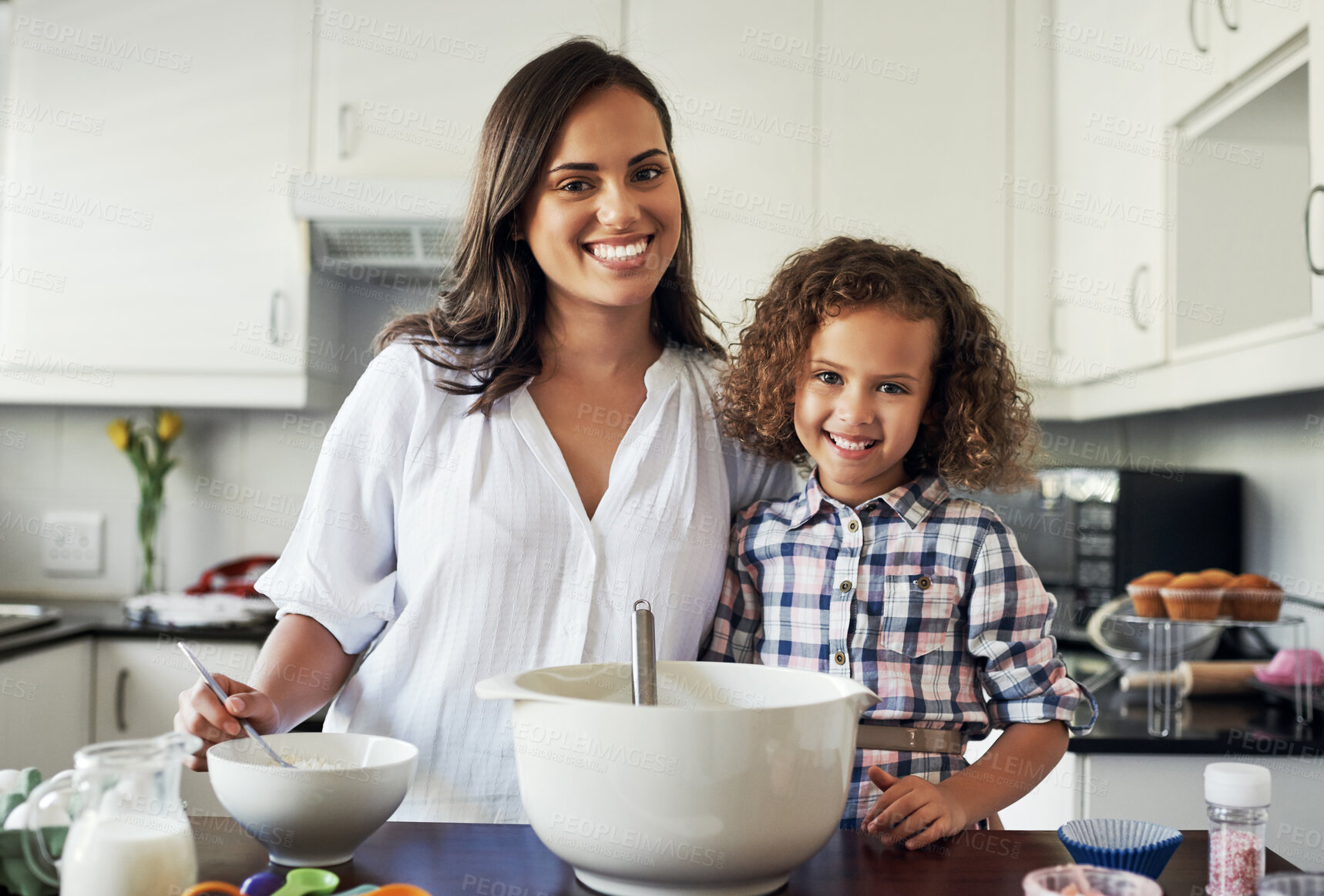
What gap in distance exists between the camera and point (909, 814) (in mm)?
791

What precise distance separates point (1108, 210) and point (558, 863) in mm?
1745

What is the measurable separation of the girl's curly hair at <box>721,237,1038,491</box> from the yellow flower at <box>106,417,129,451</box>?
1.99 metres

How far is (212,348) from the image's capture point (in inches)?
94.1

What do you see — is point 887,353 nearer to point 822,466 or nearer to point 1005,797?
point 822,466

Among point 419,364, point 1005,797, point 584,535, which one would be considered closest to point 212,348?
point 419,364

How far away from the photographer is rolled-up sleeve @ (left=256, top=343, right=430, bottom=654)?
3.37 ft

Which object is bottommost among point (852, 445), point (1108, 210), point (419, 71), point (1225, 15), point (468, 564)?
point (468, 564)

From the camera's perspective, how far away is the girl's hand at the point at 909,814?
0.78 metres

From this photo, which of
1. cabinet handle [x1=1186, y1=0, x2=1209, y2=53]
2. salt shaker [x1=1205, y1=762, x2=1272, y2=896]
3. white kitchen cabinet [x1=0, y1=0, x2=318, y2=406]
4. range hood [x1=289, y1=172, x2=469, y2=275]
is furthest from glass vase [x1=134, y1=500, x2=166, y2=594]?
salt shaker [x1=1205, y1=762, x2=1272, y2=896]

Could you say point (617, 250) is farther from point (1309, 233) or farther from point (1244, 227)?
point (1244, 227)

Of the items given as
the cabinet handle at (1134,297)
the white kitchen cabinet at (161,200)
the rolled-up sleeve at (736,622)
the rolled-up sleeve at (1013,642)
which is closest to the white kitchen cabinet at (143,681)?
the white kitchen cabinet at (161,200)

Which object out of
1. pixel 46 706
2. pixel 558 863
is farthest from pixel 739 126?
pixel 558 863

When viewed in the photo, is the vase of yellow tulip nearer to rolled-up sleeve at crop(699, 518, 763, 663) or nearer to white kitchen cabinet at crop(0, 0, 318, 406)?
white kitchen cabinet at crop(0, 0, 318, 406)

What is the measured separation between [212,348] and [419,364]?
4.87ft
